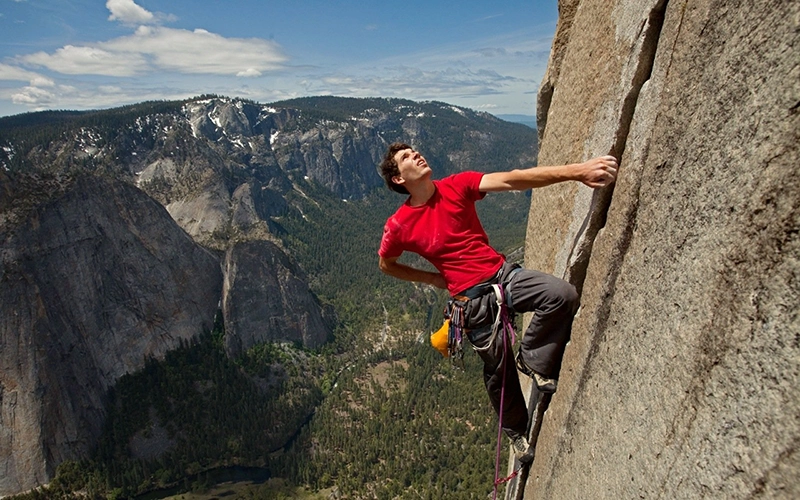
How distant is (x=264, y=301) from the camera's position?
8875 cm

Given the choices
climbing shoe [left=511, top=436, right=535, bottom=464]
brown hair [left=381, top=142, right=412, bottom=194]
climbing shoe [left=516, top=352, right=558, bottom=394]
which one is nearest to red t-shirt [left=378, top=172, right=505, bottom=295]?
brown hair [left=381, top=142, right=412, bottom=194]

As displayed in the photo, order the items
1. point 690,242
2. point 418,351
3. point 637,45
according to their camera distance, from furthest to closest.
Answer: point 418,351 → point 637,45 → point 690,242

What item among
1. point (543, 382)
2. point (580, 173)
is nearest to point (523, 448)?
point (543, 382)

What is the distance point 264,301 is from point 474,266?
8754 cm

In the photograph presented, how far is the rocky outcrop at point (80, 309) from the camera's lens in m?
55.7

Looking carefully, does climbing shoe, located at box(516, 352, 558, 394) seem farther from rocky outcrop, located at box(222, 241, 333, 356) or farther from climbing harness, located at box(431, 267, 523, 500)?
rocky outcrop, located at box(222, 241, 333, 356)

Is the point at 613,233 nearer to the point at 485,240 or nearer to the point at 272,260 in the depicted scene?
the point at 485,240

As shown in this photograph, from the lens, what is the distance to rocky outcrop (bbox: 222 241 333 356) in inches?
3302

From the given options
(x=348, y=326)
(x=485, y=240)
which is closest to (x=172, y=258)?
(x=348, y=326)

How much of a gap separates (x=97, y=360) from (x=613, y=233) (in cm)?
7791

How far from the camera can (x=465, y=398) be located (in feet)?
251

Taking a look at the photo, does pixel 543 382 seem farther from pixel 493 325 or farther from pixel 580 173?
pixel 580 173

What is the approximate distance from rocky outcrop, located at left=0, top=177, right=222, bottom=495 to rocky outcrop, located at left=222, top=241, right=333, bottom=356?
438cm

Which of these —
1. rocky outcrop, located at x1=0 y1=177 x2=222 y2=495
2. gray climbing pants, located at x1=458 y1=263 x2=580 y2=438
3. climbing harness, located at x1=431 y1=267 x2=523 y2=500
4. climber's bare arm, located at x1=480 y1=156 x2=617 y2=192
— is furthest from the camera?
rocky outcrop, located at x1=0 y1=177 x2=222 y2=495
